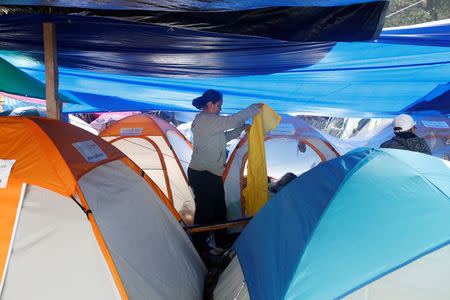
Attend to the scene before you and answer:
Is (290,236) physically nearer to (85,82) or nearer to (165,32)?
(165,32)

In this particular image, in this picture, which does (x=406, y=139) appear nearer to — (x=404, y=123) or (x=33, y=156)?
(x=404, y=123)

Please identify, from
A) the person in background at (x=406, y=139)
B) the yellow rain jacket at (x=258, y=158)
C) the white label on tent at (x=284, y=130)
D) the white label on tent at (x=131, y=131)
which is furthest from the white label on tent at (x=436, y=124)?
the white label on tent at (x=131, y=131)

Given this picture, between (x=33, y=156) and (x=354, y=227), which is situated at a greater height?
(x=33, y=156)

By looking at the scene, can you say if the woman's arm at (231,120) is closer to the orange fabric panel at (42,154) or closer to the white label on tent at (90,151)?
the white label on tent at (90,151)

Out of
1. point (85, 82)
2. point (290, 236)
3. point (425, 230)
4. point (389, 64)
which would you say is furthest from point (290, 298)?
point (85, 82)

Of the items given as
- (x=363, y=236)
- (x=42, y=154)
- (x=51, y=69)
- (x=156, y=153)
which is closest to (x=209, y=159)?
(x=51, y=69)

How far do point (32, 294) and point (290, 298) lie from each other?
1.02m

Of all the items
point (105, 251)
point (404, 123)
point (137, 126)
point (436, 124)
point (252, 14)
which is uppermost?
point (252, 14)

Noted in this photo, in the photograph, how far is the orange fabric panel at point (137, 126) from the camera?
13.6 feet

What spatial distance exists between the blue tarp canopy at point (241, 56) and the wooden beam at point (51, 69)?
0.11m

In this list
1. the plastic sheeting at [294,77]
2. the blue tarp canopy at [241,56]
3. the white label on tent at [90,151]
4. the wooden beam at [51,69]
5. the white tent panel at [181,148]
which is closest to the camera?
the blue tarp canopy at [241,56]

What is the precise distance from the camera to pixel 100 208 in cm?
163

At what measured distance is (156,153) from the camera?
414 cm

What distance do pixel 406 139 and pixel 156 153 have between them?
265cm
